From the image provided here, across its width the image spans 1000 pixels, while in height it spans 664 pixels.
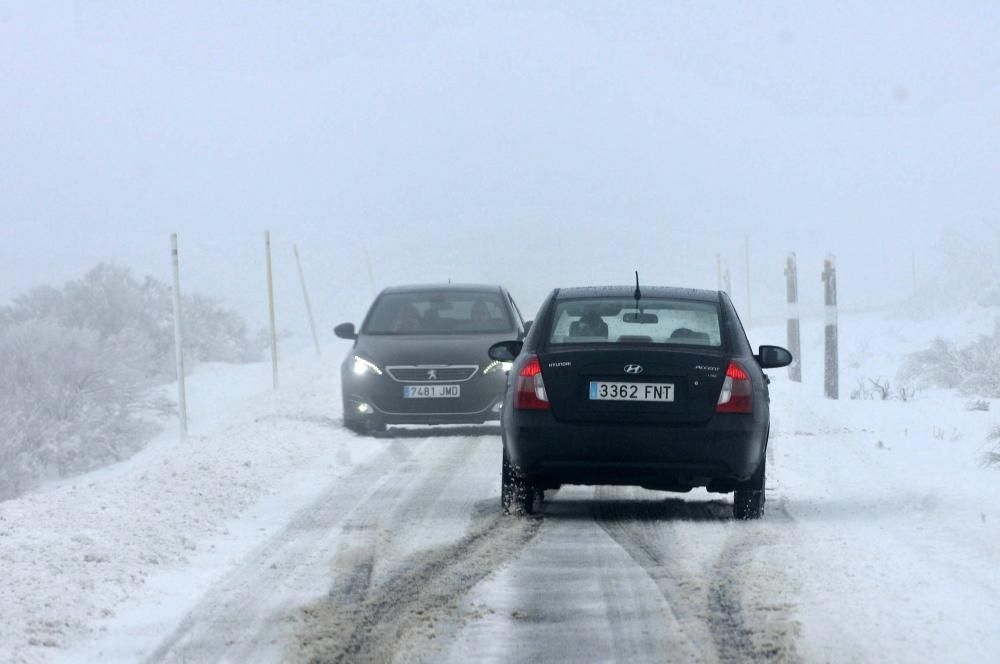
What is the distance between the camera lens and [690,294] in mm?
9781

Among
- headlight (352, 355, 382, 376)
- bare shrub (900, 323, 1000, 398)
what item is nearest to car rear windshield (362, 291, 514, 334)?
headlight (352, 355, 382, 376)

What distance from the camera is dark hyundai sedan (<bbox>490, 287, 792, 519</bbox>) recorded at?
348 inches

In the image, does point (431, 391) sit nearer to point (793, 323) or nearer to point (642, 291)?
point (642, 291)

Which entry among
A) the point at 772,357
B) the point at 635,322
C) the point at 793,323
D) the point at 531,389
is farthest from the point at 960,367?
the point at 531,389

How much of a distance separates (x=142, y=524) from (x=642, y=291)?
342cm

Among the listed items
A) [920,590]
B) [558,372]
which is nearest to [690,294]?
[558,372]

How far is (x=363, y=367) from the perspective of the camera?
15688 mm

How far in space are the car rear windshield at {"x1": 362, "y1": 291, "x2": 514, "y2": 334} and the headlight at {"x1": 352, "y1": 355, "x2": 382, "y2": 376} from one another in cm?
66

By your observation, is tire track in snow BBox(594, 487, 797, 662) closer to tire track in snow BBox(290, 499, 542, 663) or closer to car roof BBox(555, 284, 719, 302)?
tire track in snow BBox(290, 499, 542, 663)

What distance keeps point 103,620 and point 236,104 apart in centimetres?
19622

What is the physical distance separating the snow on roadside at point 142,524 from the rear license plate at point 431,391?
2.52 feet

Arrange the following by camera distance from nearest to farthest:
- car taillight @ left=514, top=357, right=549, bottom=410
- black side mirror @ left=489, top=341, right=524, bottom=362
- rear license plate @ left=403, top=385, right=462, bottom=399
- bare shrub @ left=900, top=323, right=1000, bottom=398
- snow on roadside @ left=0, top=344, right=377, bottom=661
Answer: snow on roadside @ left=0, top=344, right=377, bottom=661 → car taillight @ left=514, top=357, right=549, bottom=410 → black side mirror @ left=489, top=341, right=524, bottom=362 → rear license plate @ left=403, top=385, right=462, bottom=399 → bare shrub @ left=900, top=323, right=1000, bottom=398

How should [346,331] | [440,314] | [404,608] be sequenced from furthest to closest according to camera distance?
[440,314], [346,331], [404,608]

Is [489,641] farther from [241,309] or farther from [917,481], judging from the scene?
[241,309]
